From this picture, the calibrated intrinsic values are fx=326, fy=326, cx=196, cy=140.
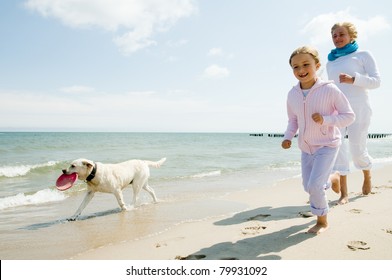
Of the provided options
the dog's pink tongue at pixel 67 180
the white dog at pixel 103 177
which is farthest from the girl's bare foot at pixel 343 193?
the dog's pink tongue at pixel 67 180

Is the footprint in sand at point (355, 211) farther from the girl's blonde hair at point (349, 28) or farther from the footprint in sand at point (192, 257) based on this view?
the girl's blonde hair at point (349, 28)

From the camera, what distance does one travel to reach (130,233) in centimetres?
466

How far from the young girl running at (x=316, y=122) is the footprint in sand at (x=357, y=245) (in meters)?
0.39

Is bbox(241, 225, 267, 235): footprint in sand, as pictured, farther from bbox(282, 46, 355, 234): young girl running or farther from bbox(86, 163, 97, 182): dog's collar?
bbox(86, 163, 97, 182): dog's collar

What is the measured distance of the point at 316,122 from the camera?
3.22m

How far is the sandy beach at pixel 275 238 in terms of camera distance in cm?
299

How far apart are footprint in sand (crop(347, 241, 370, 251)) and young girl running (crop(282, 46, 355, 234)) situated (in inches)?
15.5

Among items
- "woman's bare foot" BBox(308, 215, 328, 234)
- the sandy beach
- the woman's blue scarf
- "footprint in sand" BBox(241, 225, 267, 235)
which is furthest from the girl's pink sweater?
the woman's blue scarf

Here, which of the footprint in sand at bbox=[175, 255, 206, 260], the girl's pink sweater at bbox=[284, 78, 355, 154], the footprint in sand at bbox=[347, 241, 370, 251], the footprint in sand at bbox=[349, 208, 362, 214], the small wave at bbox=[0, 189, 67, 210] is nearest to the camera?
the footprint in sand at bbox=[347, 241, 370, 251]

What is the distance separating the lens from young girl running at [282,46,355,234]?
3336 mm

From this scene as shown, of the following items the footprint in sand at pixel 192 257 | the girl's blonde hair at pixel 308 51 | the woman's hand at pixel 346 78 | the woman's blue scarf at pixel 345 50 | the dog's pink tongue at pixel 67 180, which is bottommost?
the footprint in sand at pixel 192 257

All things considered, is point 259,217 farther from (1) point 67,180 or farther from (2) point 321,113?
(1) point 67,180
